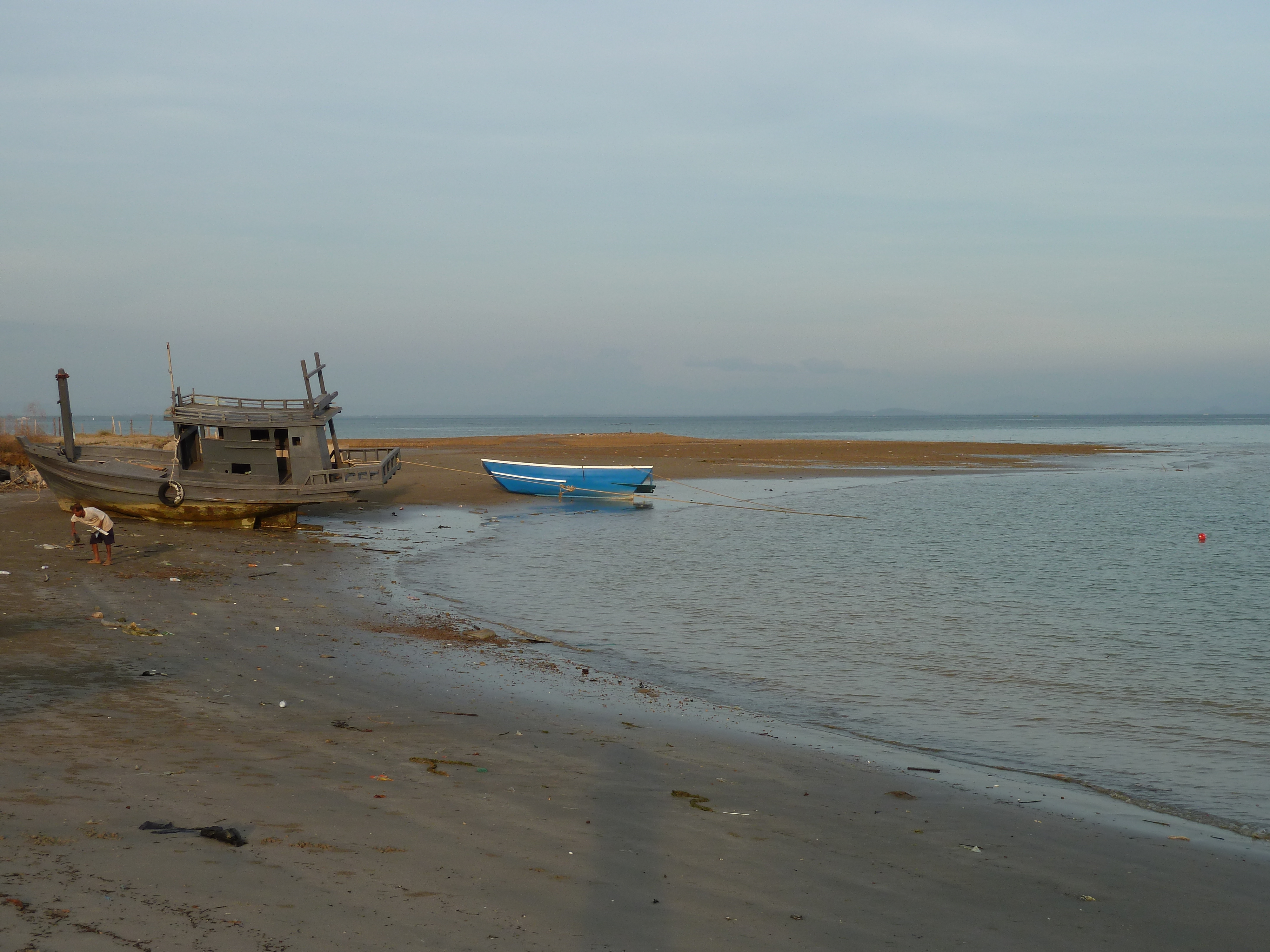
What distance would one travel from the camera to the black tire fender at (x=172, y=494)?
935 inches

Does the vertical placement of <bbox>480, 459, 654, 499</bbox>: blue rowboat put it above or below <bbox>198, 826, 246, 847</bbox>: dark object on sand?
above

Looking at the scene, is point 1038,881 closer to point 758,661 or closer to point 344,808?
point 344,808

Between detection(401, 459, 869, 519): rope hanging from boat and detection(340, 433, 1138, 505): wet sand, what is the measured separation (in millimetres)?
370

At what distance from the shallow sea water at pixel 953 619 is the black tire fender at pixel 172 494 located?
6.96 metres

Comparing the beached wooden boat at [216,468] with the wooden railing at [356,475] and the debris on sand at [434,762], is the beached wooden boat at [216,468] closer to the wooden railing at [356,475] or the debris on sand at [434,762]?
the wooden railing at [356,475]

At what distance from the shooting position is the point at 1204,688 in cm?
1184

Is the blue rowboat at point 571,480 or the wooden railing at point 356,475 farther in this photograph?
the blue rowboat at point 571,480

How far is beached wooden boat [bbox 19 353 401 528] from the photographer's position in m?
23.7

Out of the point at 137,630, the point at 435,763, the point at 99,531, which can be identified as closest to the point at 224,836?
the point at 435,763

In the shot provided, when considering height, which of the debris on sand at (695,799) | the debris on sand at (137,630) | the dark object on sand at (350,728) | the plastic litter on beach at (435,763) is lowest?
the debris on sand at (695,799)

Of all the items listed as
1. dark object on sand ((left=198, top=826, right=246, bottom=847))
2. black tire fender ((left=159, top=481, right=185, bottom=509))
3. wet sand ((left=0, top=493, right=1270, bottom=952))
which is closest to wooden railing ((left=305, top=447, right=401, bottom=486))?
black tire fender ((left=159, top=481, right=185, bottom=509))

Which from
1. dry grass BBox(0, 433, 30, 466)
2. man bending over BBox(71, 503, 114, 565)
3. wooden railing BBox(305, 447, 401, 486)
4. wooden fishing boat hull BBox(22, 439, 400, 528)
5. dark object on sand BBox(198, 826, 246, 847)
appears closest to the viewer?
dark object on sand BBox(198, 826, 246, 847)

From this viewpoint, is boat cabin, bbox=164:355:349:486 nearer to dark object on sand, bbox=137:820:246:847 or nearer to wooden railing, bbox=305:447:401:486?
wooden railing, bbox=305:447:401:486

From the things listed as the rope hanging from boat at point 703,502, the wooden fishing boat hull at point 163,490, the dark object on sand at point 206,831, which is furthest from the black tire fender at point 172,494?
the dark object on sand at point 206,831
